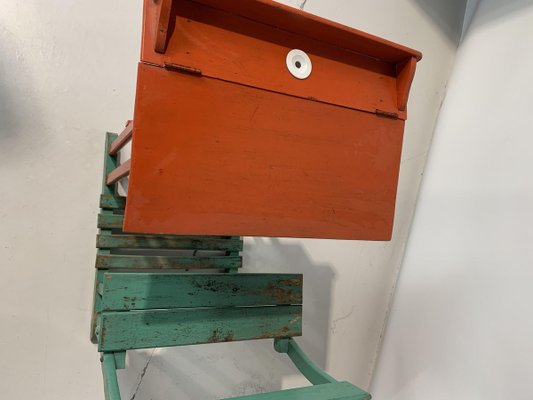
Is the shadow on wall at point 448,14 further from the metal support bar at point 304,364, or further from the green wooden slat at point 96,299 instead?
the green wooden slat at point 96,299

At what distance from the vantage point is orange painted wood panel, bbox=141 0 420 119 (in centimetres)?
72

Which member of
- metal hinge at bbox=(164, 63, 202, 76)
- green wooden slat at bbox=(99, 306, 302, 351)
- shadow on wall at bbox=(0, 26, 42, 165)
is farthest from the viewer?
shadow on wall at bbox=(0, 26, 42, 165)

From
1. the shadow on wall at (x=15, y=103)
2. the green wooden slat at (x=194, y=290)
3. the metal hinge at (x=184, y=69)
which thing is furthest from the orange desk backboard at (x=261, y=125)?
the shadow on wall at (x=15, y=103)

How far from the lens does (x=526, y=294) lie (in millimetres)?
1218

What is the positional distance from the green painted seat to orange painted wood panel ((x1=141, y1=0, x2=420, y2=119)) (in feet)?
1.61

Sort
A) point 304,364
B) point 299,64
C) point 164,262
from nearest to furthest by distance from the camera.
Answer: point 299,64
point 304,364
point 164,262

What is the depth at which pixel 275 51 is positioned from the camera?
0.80 metres

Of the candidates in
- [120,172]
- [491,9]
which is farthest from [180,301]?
[491,9]

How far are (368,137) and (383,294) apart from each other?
0.99 metres

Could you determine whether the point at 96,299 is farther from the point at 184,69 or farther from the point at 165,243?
the point at 184,69

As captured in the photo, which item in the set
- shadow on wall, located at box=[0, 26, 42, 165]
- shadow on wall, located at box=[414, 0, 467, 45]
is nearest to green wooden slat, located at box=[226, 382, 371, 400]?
shadow on wall, located at box=[0, 26, 42, 165]

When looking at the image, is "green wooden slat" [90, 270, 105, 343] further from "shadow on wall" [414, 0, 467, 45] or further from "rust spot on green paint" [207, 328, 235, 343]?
"shadow on wall" [414, 0, 467, 45]

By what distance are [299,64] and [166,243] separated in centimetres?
65

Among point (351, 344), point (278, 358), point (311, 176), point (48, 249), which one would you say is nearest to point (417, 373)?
point (351, 344)
